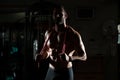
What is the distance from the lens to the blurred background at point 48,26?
7.14 m

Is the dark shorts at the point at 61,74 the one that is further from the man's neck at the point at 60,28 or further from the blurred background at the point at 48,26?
the blurred background at the point at 48,26

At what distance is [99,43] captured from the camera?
7195 mm

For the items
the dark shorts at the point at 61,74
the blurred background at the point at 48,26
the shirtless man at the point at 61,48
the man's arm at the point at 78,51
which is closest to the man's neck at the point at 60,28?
the shirtless man at the point at 61,48

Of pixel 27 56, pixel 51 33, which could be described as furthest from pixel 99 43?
pixel 51 33

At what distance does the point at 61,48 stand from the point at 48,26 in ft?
14.4

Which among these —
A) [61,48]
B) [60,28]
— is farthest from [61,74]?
[60,28]

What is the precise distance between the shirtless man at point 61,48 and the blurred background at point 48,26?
426cm

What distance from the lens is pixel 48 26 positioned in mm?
7105

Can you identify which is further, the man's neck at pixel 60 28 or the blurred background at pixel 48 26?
the blurred background at pixel 48 26

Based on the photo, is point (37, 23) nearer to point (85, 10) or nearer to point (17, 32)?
point (17, 32)

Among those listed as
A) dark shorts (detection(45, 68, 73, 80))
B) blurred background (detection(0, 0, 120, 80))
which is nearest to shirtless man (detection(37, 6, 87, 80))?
dark shorts (detection(45, 68, 73, 80))

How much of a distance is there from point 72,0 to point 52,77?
4654mm

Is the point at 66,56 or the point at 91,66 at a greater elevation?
the point at 66,56

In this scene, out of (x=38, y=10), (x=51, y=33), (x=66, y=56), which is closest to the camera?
(x=66, y=56)
